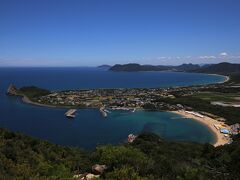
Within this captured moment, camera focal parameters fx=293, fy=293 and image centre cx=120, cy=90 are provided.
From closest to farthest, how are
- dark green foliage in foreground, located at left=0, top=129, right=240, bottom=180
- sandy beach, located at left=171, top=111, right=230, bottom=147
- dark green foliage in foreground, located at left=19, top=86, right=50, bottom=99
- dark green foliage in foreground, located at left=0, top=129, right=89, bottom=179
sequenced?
dark green foliage in foreground, located at left=0, top=129, right=89, bottom=179, dark green foliage in foreground, located at left=0, top=129, right=240, bottom=180, sandy beach, located at left=171, top=111, right=230, bottom=147, dark green foliage in foreground, located at left=19, top=86, right=50, bottom=99

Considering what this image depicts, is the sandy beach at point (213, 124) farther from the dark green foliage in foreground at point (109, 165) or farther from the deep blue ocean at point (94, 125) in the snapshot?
the dark green foliage in foreground at point (109, 165)

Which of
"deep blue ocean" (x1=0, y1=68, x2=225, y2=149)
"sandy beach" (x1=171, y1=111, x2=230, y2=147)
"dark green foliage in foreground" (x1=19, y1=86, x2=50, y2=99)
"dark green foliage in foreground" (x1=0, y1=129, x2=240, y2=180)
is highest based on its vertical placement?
"dark green foliage in foreground" (x1=0, y1=129, x2=240, y2=180)

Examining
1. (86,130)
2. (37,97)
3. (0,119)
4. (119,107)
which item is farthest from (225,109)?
(37,97)

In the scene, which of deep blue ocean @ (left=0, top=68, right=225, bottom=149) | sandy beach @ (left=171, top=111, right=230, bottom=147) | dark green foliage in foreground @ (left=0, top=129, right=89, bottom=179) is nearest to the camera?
dark green foliage in foreground @ (left=0, top=129, right=89, bottom=179)

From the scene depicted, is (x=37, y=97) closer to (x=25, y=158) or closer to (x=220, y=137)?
(x=220, y=137)

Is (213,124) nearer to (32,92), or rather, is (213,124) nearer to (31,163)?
(31,163)

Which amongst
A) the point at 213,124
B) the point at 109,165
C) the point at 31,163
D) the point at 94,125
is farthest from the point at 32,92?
the point at 109,165

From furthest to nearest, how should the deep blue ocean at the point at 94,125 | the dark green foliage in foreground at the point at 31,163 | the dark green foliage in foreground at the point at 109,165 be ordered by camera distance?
the deep blue ocean at the point at 94,125 < the dark green foliage in foreground at the point at 109,165 < the dark green foliage in foreground at the point at 31,163

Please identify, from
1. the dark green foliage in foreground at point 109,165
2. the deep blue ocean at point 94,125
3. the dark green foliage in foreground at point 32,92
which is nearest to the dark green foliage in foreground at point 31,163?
the dark green foliage in foreground at point 109,165

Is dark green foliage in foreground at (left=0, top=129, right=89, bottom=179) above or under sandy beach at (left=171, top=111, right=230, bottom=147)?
above

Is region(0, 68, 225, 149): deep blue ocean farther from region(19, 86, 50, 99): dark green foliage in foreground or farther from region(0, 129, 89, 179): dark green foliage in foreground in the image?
region(19, 86, 50, 99): dark green foliage in foreground

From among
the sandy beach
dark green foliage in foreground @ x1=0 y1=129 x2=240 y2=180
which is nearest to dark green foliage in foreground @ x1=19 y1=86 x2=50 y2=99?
the sandy beach
